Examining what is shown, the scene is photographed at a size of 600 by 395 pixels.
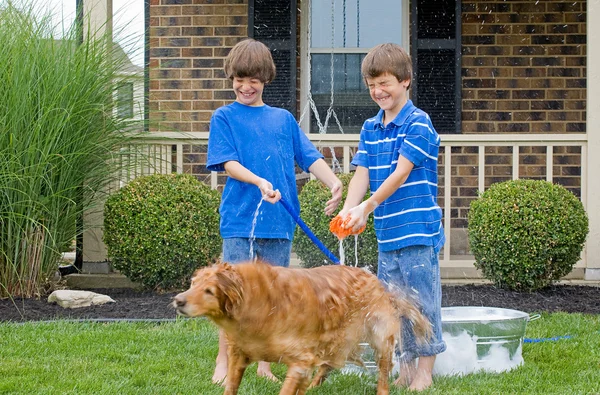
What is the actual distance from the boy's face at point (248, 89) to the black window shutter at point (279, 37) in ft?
17.5

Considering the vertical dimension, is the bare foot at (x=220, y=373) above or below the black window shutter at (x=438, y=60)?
below

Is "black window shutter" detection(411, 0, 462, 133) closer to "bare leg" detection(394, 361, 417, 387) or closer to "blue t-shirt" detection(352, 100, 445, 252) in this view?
"blue t-shirt" detection(352, 100, 445, 252)

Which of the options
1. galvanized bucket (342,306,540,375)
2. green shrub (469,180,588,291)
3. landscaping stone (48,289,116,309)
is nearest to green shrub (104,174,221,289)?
landscaping stone (48,289,116,309)

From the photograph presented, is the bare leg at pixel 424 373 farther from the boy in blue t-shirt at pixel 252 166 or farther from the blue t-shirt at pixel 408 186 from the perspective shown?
the boy in blue t-shirt at pixel 252 166

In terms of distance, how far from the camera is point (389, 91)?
12.6 feet

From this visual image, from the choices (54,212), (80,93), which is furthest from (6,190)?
(80,93)

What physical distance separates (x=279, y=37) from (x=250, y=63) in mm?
5686

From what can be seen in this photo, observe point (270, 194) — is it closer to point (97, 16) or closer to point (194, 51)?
point (97, 16)

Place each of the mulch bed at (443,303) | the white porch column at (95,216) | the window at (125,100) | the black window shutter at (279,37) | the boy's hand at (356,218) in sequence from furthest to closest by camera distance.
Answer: the black window shutter at (279,37)
the white porch column at (95,216)
the window at (125,100)
the mulch bed at (443,303)
the boy's hand at (356,218)

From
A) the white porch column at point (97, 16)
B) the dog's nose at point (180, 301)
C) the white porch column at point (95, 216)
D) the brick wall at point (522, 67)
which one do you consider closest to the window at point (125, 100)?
the white porch column at point (95, 216)

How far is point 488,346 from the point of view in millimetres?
4230

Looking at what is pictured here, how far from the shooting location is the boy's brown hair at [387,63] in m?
3.77

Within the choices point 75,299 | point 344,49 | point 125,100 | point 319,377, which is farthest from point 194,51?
point 319,377

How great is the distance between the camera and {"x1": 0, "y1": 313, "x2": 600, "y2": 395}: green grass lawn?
390cm
